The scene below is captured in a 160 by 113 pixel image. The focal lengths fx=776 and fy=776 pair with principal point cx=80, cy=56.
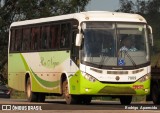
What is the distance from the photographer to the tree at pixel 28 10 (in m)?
57.9

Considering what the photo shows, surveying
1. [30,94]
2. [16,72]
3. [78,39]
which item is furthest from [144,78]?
[16,72]

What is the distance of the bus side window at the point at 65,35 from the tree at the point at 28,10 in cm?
2731

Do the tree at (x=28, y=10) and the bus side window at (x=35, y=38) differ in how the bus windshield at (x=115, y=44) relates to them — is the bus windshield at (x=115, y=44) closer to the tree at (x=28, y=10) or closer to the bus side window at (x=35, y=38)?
the bus side window at (x=35, y=38)

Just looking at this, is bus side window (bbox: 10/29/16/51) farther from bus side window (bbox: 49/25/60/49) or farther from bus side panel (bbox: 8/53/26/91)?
bus side window (bbox: 49/25/60/49)

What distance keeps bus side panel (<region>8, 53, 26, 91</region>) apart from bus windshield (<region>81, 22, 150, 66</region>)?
6923 millimetres

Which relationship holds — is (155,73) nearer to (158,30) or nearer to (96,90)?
(96,90)

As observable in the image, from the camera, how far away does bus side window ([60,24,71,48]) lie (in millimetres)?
28703

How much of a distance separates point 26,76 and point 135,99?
9.43 meters

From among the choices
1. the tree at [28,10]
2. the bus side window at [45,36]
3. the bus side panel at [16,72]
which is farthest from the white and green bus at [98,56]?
the tree at [28,10]

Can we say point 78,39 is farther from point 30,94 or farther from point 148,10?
point 148,10

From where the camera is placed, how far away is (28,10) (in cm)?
5853

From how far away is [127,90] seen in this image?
89.1 ft

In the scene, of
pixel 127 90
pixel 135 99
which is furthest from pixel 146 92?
pixel 135 99

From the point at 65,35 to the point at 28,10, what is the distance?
97.9 feet
